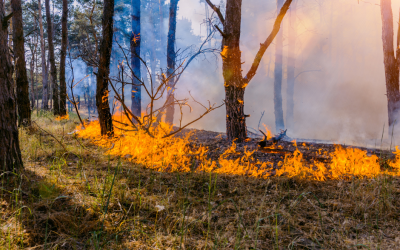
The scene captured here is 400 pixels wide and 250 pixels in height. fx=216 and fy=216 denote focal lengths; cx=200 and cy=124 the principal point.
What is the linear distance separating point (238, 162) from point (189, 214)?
2.18 metres

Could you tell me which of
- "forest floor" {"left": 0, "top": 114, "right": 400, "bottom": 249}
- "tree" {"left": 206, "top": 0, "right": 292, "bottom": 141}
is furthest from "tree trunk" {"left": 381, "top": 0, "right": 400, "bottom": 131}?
"forest floor" {"left": 0, "top": 114, "right": 400, "bottom": 249}

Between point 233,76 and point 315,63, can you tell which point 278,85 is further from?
point 315,63

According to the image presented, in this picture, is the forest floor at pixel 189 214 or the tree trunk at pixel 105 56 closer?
the forest floor at pixel 189 214

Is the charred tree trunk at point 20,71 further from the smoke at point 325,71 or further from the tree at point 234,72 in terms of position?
the smoke at point 325,71

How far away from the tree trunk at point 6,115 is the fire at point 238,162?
4.65ft

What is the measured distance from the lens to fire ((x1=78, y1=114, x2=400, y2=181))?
144 inches

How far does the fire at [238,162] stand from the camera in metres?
3.64

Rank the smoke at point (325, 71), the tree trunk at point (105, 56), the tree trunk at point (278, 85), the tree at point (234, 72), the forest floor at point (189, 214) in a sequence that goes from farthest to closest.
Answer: the smoke at point (325, 71) < the tree trunk at point (278, 85) < the tree at point (234, 72) < the tree trunk at point (105, 56) < the forest floor at point (189, 214)

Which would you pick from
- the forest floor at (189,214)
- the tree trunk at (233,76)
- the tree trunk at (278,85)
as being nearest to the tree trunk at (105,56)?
the forest floor at (189,214)

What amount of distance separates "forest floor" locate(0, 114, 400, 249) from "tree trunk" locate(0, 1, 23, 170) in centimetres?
24

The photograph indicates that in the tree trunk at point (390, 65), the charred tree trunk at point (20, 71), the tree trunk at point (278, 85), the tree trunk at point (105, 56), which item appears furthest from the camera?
the tree trunk at point (278, 85)

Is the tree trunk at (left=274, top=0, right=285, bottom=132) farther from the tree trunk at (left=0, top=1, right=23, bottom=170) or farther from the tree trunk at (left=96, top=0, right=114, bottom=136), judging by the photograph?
the tree trunk at (left=0, top=1, right=23, bottom=170)

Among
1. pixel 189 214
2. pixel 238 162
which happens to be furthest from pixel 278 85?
pixel 189 214

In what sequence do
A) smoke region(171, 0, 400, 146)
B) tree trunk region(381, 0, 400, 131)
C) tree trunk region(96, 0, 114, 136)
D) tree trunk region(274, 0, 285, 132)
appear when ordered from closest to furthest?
1. tree trunk region(96, 0, 114, 136)
2. tree trunk region(381, 0, 400, 131)
3. tree trunk region(274, 0, 285, 132)
4. smoke region(171, 0, 400, 146)
